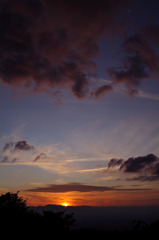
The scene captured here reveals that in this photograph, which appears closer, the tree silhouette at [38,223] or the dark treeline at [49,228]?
the dark treeline at [49,228]

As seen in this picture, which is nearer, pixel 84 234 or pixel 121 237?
pixel 121 237

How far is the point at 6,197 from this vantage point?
1457 inches

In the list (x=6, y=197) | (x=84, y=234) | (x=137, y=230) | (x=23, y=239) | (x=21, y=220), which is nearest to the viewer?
(x=137, y=230)

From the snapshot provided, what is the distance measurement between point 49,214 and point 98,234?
18.0 feet

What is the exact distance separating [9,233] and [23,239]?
143 centimetres

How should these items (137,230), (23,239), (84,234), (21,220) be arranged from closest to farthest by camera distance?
(137,230) < (23,239) < (84,234) < (21,220)

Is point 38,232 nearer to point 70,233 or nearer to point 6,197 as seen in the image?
point 70,233

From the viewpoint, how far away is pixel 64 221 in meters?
18.5

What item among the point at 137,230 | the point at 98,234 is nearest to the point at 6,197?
the point at 98,234

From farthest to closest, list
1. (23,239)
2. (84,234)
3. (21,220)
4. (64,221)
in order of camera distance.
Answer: (64,221), (21,220), (84,234), (23,239)

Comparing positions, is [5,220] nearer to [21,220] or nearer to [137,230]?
[21,220]

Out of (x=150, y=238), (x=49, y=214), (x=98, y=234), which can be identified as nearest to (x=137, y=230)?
(x=150, y=238)

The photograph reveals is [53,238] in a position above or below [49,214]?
below

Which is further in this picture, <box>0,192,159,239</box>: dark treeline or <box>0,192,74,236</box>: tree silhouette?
<box>0,192,74,236</box>: tree silhouette
